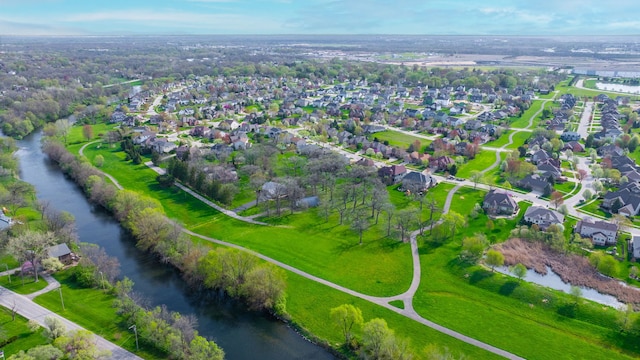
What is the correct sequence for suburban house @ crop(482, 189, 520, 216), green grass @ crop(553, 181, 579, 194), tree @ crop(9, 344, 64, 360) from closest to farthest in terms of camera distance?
tree @ crop(9, 344, 64, 360)
suburban house @ crop(482, 189, 520, 216)
green grass @ crop(553, 181, 579, 194)

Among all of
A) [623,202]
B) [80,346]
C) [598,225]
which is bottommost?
[80,346]

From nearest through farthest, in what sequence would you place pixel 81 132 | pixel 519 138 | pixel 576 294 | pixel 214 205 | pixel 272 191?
pixel 576 294 < pixel 214 205 < pixel 272 191 < pixel 519 138 < pixel 81 132

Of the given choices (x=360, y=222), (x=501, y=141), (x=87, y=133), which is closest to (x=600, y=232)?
(x=360, y=222)

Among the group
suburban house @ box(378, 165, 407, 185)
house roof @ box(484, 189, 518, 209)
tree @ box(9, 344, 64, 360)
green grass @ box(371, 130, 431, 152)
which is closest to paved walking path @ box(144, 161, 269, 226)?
suburban house @ box(378, 165, 407, 185)

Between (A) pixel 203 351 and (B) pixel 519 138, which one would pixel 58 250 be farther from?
(B) pixel 519 138

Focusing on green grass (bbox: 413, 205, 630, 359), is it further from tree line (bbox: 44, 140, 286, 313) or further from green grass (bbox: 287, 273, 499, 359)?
tree line (bbox: 44, 140, 286, 313)

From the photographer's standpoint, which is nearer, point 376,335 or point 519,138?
point 376,335

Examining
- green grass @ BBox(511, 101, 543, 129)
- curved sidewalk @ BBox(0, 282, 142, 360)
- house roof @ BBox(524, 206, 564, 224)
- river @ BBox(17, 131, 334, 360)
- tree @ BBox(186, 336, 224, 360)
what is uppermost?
green grass @ BBox(511, 101, 543, 129)

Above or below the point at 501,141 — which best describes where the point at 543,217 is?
below
